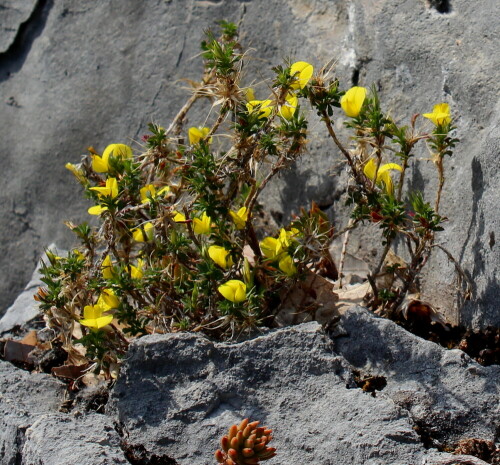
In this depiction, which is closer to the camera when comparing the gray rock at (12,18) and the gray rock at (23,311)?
the gray rock at (23,311)

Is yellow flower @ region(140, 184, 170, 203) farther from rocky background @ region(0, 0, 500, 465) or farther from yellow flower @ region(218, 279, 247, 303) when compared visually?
rocky background @ region(0, 0, 500, 465)

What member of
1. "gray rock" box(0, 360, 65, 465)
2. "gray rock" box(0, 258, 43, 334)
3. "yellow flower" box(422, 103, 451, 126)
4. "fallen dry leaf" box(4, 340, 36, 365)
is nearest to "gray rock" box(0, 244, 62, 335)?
"gray rock" box(0, 258, 43, 334)

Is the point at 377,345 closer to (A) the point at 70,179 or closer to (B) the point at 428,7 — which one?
(B) the point at 428,7

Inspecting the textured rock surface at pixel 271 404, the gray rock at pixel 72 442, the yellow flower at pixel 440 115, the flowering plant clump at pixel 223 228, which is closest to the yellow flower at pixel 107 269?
the flowering plant clump at pixel 223 228

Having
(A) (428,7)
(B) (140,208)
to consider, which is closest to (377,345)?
(B) (140,208)

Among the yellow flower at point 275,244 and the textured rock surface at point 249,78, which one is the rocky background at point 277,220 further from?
the yellow flower at point 275,244

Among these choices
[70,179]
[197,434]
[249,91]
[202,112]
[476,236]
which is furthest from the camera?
[70,179]
